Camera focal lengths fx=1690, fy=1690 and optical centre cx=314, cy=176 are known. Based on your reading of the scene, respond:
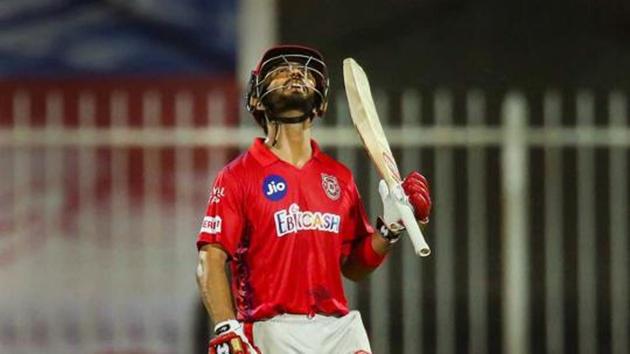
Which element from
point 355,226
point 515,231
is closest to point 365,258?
point 355,226

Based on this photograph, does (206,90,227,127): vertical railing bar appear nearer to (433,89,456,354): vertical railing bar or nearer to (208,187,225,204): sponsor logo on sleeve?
(433,89,456,354): vertical railing bar

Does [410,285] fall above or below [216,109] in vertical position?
below

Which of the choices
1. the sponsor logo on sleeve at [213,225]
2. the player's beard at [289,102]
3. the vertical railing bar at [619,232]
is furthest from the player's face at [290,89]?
the vertical railing bar at [619,232]

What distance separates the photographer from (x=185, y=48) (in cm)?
1160

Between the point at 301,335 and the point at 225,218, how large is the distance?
0.45 meters

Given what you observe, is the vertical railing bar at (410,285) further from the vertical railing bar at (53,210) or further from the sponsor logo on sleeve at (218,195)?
the sponsor logo on sleeve at (218,195)

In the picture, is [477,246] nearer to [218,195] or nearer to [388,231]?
[388,231]

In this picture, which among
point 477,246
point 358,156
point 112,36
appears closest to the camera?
point 477,246

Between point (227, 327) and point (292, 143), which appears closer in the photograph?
point (227, 327)

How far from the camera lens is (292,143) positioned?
5.59 metres

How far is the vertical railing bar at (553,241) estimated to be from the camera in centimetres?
1051

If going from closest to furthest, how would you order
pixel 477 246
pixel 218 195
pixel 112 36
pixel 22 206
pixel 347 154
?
pixel 218 195, pixel 347 154, pixel 22 206, pixel 477 246, pixel 112 36

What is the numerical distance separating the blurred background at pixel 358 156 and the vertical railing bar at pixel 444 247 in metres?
0.01

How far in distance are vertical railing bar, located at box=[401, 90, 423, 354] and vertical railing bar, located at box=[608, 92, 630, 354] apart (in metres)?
1.21
